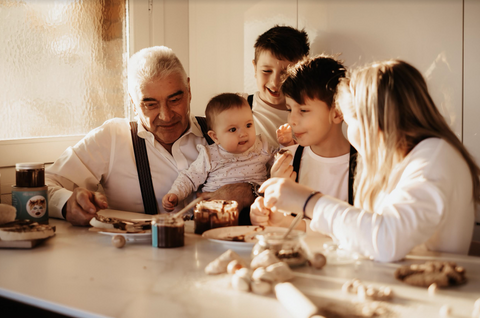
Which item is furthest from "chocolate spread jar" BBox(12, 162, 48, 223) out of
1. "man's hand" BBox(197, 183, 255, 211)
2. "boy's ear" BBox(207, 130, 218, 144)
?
"boy's ear" BBox(207, 130, 218, 144)

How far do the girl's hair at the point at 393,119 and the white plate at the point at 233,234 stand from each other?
1.18 feet

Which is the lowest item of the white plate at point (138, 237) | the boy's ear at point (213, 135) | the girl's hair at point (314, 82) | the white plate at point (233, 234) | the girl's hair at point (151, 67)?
the white plate at point (138, 237)

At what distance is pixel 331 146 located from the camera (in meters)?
1.96

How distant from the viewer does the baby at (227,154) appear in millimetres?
2053

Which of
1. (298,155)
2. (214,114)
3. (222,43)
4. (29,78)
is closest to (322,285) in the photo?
(298,155)

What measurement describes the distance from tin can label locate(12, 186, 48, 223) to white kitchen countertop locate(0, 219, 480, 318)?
13.0 inches

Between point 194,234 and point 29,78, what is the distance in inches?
53.7

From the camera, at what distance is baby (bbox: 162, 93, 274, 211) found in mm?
2053

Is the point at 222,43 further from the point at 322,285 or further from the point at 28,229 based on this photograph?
the point at 322,285

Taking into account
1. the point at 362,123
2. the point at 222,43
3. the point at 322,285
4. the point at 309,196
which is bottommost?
the point at 322,285

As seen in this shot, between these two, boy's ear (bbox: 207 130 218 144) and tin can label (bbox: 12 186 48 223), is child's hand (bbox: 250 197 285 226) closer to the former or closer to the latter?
boy's ear (bbox: 207 130 218 144)

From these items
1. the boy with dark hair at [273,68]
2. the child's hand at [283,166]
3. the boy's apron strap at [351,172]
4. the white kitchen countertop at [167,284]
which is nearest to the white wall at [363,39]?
the boy with dark hair at [273,68]

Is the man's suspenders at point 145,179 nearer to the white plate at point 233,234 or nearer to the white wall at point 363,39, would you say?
the white plate at point 233,234

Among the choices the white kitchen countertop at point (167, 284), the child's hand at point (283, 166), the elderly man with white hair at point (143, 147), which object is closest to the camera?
the white kitchen countertop at point (167, 284)
